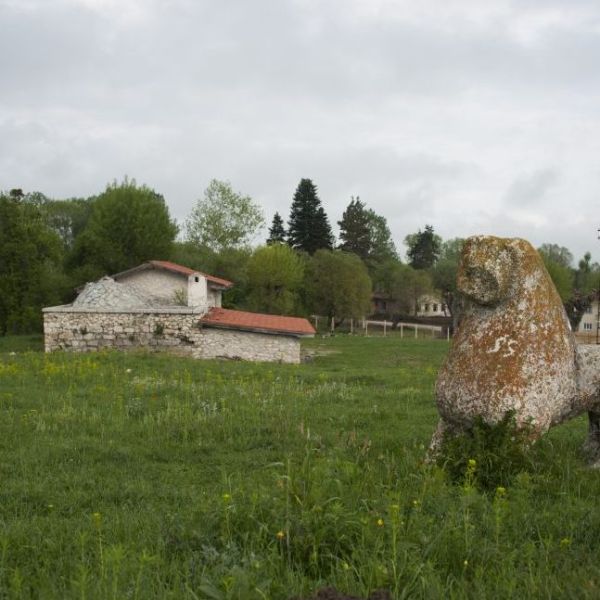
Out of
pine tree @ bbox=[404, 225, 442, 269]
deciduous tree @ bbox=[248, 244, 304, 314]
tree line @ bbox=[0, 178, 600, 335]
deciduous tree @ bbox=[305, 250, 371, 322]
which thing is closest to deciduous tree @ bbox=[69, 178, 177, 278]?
tree line @ bbox=[0, 178, 600, 335]

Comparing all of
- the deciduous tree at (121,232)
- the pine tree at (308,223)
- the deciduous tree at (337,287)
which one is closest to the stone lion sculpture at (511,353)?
the deciduous tree at (121,232)

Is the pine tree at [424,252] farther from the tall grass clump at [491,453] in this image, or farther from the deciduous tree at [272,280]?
the tall grass clump at [491,453]

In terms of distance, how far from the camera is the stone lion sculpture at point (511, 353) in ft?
19.2

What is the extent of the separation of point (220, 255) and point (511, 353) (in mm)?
45064

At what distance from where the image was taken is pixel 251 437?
8.09 meters

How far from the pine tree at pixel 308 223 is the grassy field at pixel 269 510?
57164 mm

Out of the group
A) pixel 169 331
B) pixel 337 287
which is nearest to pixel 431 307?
pixel 337 287

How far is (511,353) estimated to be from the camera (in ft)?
19.4

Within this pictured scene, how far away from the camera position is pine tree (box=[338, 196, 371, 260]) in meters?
76.0

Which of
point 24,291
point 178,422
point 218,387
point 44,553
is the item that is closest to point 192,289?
point 24,291

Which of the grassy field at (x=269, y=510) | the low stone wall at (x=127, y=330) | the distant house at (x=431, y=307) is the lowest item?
the grassy field at (x=269, y=510)

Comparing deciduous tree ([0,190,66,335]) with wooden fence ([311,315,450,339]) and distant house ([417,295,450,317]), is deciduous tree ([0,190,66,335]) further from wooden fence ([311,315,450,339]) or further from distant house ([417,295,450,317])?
distant house ([417,295,450,317])

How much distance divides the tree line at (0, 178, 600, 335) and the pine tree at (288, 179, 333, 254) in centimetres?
10

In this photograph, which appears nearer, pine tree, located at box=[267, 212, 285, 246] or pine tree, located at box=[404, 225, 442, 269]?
pine tree, located at box=[267, 212, 285, 246]
